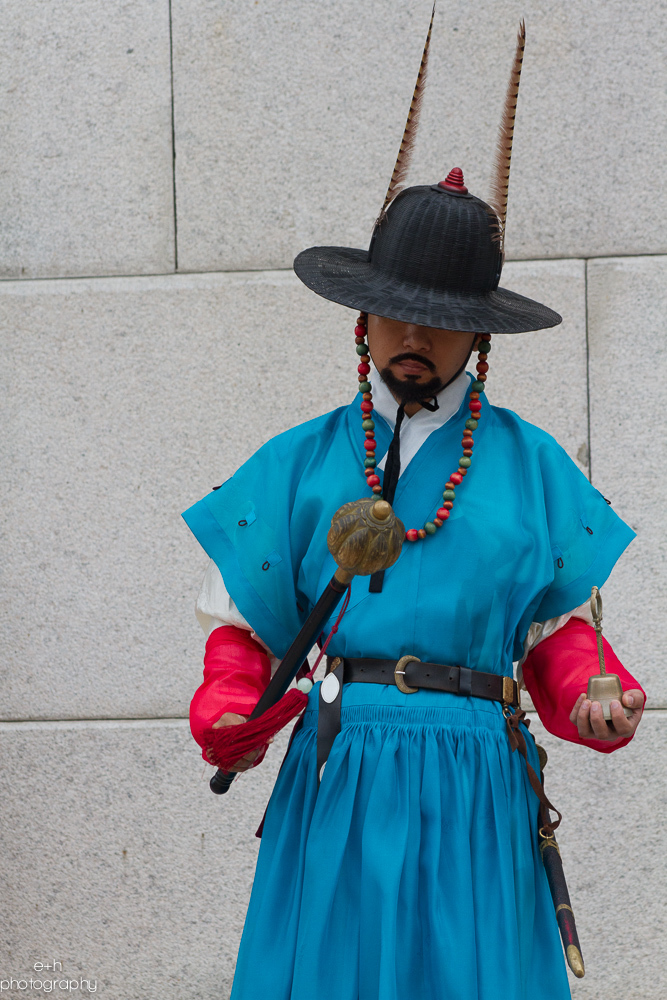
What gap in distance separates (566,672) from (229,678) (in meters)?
0.64

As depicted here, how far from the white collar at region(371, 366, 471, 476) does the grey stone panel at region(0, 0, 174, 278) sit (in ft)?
5.91

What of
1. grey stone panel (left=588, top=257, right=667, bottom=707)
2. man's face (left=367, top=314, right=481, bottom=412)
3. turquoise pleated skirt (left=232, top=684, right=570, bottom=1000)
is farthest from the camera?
grey stone panel (left=588, top=257, right=667, bottom=707)

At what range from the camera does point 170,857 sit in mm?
3676

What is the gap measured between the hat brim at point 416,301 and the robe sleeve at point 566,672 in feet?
1.99

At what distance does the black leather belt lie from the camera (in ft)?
6.74

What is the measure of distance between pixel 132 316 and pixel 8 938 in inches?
80.8

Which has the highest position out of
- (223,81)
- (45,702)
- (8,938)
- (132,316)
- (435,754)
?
(223,81)

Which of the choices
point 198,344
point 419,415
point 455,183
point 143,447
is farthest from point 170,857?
point 455,183

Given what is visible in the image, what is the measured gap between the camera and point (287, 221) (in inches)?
149

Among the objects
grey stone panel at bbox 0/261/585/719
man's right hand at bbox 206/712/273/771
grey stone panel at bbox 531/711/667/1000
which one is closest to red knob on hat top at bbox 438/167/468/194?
man's right hand at bbox 206/712/273/771

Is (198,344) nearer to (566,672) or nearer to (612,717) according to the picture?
(566,672)

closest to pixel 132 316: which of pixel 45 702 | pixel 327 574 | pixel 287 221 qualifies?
pixel 287 221

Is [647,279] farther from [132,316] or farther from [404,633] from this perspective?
[404,633]

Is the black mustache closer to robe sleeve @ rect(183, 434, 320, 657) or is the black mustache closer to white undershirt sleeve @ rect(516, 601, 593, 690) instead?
robe sleeve @ rect(183, 434, 320, 657)
